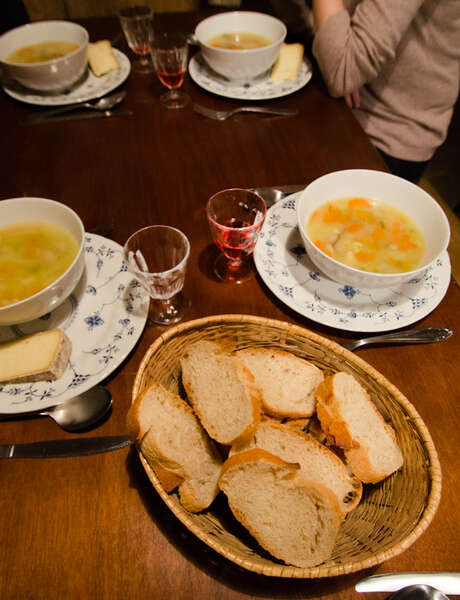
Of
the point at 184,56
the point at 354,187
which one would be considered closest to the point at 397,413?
the point at 354,187

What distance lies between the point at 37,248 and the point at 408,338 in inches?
39.2

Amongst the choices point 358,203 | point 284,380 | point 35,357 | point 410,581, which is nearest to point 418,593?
point 410,581

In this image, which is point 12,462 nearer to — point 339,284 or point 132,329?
point 132,329

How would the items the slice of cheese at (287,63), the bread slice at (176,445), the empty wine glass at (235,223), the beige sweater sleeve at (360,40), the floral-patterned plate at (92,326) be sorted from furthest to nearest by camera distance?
the slice of cheese at (287,63), the beige sweater sleeve at (360,40), the empty wine glass at (235,223), the floral-patterned plate at (92,326), the bread slice at (176,445)

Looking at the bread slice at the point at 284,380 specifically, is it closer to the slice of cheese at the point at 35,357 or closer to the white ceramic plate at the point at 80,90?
the slice of cheese at the point at 35,357

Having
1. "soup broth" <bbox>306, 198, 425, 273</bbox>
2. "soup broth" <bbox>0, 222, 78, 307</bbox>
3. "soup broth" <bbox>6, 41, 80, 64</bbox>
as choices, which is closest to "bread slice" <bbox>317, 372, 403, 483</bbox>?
"soup broth" <bbox>306, 198, 425, 273</bbox>

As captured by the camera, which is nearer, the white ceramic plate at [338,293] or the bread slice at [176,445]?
the bread slice at [176,445]

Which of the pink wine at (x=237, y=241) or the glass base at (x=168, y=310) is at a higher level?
the pink wine at (x=237, y=241)

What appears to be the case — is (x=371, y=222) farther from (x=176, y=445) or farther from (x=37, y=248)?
(x=37, y=248)

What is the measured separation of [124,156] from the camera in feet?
4.94

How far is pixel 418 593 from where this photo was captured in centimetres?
68

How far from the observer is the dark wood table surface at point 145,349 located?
71 cm

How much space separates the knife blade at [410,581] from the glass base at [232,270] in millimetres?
744

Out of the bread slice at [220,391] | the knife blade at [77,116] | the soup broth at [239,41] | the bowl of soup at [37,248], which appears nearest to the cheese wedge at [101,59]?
the knife blade at [77,116]
